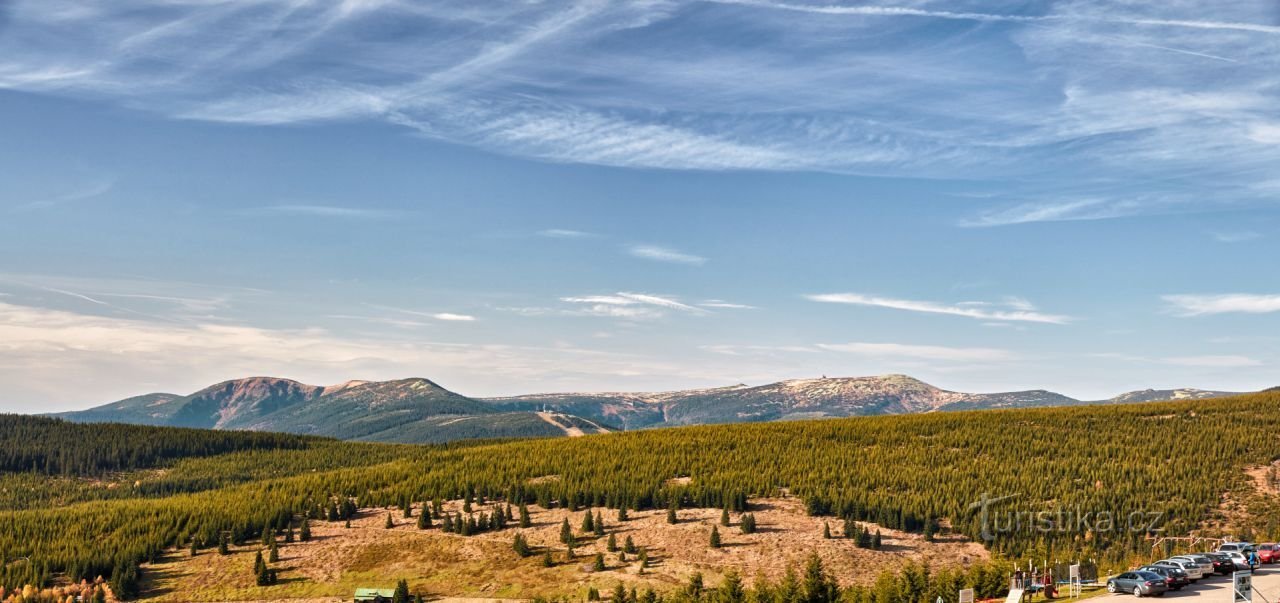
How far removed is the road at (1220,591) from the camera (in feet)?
192

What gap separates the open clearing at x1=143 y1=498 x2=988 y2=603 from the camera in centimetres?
9581

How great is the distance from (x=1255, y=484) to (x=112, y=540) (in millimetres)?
146816

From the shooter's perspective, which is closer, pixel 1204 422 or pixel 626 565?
pixel 626 565

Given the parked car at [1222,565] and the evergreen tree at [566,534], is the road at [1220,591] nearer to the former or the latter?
the parked car at [1222,565]

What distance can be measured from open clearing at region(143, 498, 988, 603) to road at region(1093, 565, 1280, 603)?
32.3 meters

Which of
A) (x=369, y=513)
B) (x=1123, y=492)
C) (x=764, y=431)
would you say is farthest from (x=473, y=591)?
(x=764, y=431)

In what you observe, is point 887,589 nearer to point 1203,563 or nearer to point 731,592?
point 731,592

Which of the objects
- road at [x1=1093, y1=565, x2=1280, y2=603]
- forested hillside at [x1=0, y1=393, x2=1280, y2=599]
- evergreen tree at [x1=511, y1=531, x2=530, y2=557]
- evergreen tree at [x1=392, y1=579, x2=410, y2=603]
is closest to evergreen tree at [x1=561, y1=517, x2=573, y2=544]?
evergreen tree at [x1=511, y1=531, x2=530, y2=557]

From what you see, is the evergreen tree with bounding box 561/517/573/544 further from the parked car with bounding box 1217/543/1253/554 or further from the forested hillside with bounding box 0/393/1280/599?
the parked car with bounding box 1217/543/1253/554

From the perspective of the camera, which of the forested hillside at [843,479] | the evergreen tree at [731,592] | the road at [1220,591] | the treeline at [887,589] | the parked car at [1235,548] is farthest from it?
the forested hillside at [843,479]

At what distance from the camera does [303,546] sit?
115 meters

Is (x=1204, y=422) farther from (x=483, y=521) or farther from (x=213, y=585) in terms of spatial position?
(x=213, y=585)

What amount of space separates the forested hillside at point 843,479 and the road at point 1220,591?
94.6 feet

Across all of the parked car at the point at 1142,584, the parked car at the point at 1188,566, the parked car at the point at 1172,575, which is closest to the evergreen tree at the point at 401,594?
the parked car at the point at 1142,584
